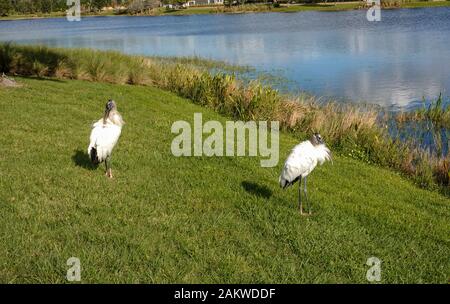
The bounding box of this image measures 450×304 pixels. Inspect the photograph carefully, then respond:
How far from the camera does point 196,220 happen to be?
320 inches

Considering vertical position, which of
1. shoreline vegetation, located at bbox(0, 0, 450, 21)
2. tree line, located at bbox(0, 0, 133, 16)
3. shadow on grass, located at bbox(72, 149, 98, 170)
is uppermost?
tree line, located at bbox(0, 0, 133, 16)

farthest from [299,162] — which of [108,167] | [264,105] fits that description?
[264,105]

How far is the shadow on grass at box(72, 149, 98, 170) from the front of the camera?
10383mm

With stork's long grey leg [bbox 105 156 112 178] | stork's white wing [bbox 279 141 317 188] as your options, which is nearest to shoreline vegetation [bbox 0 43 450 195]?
stork's white wing [bbox 279 141 317 188]

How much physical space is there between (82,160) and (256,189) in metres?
3.89

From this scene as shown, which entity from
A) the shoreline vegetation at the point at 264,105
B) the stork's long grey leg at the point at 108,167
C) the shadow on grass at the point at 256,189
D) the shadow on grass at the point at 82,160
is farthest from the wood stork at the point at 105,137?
the shoreline vegetation at the point at 264,105

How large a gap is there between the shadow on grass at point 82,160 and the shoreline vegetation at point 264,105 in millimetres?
7510

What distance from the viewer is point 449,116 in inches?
731

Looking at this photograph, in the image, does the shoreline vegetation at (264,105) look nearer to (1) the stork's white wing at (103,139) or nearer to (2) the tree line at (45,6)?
(1) the stork's white wing at (103,139)

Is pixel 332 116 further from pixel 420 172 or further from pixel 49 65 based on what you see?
pixel 49 65

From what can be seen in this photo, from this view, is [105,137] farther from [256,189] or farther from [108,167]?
[256,189]

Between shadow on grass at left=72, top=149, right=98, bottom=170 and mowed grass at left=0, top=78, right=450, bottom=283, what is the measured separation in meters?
0.05

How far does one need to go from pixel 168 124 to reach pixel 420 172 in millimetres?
7164

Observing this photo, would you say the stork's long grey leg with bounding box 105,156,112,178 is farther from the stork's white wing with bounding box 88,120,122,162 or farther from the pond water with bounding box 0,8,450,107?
the pond water with bounding box 0,8,450,107
